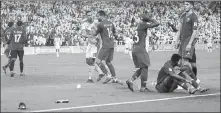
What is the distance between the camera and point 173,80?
40.8ft

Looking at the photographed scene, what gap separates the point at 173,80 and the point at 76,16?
31.4m

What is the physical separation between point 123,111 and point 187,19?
14.8ft

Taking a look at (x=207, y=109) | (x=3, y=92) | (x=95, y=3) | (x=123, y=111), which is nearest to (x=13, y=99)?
(x=3, y=92)

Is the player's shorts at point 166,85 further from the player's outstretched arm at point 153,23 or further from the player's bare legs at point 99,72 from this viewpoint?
the player's bare legs at point 99,72

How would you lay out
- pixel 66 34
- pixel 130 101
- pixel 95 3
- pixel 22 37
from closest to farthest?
1. pixel 130 101
2. pixel 22 37
3. pixel 66 34
4. pixel 95 3

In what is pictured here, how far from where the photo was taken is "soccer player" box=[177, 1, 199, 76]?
1326 cm

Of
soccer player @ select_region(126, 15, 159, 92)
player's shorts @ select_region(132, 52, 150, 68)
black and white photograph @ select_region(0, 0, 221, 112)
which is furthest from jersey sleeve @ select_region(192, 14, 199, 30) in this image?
player's shorts @ select_region(132, 52, 150, 68)

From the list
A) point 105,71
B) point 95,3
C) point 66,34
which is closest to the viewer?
point 105,71

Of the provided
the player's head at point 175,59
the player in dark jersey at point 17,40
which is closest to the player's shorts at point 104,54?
the player's head at point 175,59

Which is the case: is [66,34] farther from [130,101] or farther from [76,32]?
[130,101]

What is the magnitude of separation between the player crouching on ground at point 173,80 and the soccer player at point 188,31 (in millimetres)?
630

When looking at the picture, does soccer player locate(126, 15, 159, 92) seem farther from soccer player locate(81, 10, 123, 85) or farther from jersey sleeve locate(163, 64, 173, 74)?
soccer player locate(81, 10, 123, 85)

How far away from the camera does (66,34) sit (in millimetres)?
42188

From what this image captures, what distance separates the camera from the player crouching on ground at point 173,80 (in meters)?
12.2
